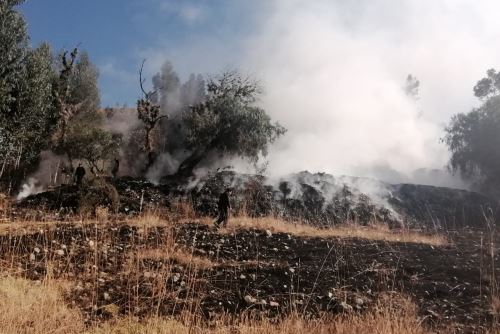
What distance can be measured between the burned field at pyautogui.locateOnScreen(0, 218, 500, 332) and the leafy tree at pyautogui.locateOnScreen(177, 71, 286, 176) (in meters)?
15.9

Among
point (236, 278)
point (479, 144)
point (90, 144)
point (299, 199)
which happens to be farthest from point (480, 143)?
point (236, 278)

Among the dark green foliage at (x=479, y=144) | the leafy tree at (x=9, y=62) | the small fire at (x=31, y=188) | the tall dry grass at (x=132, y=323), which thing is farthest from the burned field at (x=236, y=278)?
the dark green foliage at (x=479, y=144)

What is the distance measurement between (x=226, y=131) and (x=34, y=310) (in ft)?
74.8

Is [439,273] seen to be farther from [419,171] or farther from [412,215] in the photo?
[419,171]

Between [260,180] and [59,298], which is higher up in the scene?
[260,180]

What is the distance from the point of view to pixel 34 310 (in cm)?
481

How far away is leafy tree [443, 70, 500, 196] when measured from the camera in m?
32.6

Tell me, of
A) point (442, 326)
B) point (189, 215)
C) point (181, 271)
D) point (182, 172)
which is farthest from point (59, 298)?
point (182, 172)

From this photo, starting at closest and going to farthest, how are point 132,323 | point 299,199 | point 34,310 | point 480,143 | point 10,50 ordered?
point 34,310 < point 132,323 < point 10,50 < point 299,199 < point 480,143

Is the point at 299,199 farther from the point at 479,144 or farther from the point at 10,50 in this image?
the point at 479,144

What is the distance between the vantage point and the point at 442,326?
586cm

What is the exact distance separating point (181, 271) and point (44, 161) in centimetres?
2182

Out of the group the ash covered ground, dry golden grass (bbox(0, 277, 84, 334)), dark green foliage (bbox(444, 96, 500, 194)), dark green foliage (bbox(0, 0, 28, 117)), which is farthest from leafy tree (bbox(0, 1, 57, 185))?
dark green foliage (bbox(444, 96, 500, 194))

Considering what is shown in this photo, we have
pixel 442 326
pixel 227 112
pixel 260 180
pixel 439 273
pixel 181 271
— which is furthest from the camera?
pixel 227 112
